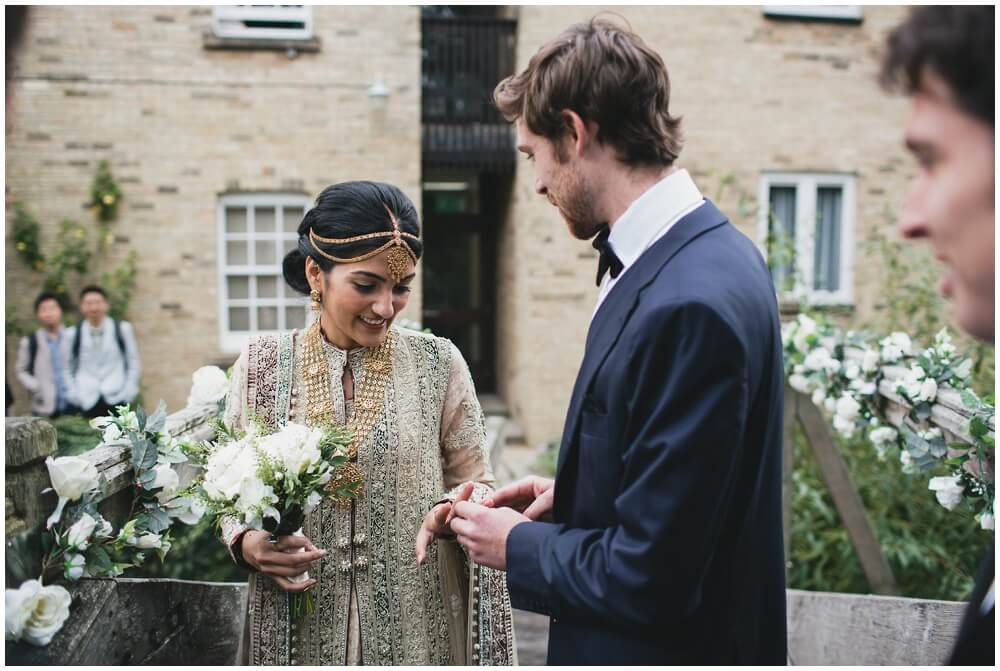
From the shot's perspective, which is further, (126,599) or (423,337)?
(423,337)

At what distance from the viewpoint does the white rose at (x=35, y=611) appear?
1.68m

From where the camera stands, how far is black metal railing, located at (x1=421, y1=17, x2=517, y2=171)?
9.95m

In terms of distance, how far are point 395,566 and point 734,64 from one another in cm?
922

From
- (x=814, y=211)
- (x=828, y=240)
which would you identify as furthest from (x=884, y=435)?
(x=828, y=240)

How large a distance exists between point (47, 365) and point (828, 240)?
9.01 metres

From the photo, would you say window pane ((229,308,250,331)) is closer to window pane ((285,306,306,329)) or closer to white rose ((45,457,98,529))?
window pane ((285,306,306,329))

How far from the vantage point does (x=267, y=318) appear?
9984 mm

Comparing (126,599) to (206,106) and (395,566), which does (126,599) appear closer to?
(395,566)

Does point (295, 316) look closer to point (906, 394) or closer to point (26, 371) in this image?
point (26, 371)

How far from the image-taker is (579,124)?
5.29 ft

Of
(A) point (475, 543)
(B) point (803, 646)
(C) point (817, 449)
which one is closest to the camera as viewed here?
(A) point (475, 543)

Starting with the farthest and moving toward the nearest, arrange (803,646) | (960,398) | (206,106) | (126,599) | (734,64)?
(734,64), (206,106), (803,646), (960,398), (126,599)

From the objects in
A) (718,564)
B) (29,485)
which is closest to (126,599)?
(29,485)

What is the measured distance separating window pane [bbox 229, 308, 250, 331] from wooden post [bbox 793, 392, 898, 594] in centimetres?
683
